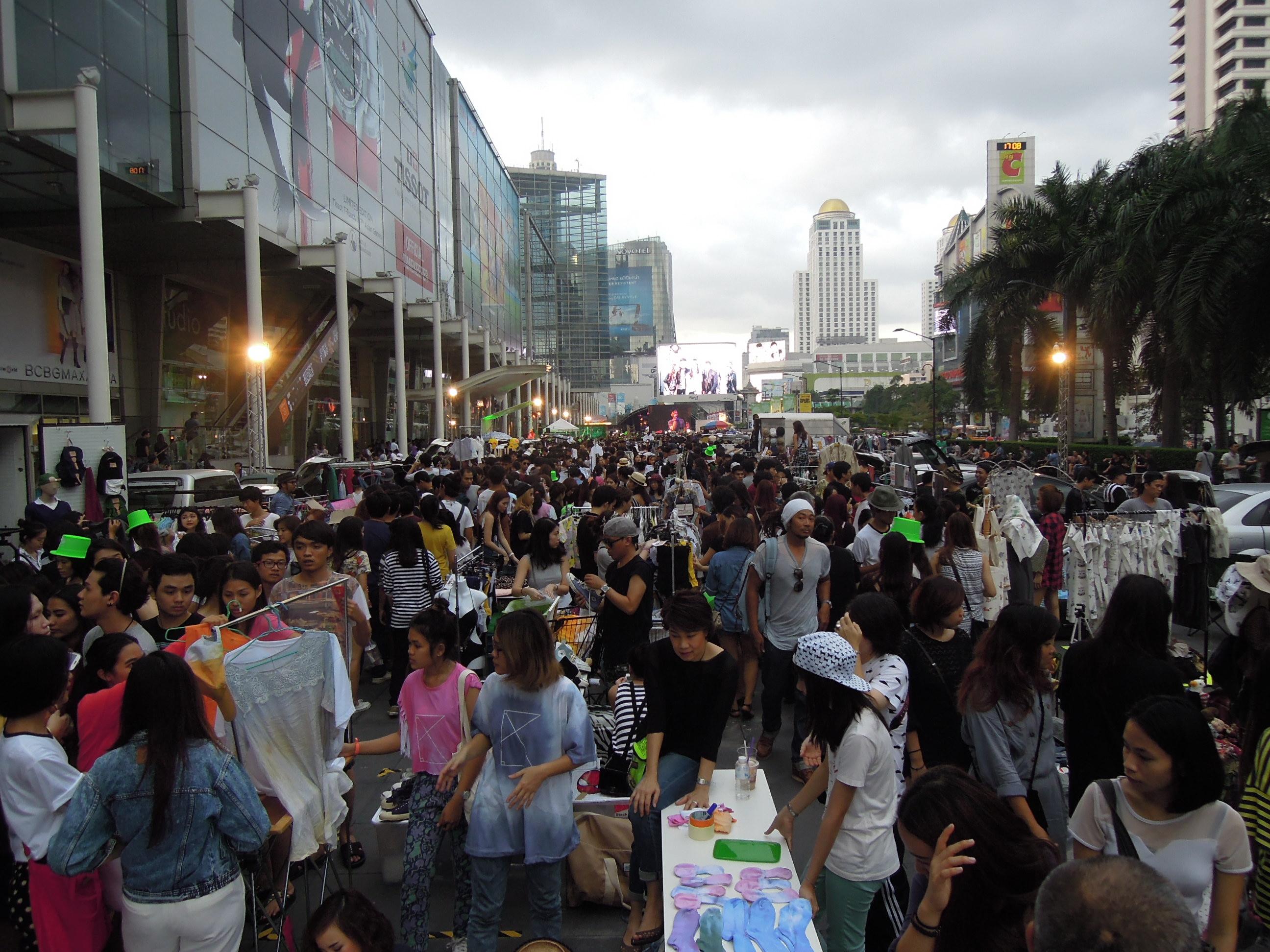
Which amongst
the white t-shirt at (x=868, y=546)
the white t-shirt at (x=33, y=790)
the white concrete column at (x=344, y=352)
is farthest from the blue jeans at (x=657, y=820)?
the white concrete column at (x=344, y=352)

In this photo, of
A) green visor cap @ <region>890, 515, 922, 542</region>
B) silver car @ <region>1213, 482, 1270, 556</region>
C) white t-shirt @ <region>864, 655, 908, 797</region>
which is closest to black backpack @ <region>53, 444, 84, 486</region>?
green visor cap @ <region>890, 515, 922, 542</region>

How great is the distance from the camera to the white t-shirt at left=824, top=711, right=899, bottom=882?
3057mm

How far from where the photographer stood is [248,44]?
2005 cm

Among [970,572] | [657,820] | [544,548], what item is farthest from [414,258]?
[657,820]

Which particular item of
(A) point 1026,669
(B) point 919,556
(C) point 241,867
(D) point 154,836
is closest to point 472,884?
(C) point 241,867

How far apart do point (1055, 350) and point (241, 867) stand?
97.0 feet

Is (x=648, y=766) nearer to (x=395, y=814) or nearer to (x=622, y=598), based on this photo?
(x=395, y=814)

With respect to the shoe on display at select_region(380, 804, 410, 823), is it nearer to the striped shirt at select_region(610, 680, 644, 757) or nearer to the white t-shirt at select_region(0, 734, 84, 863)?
the striped shirt at select_region(610, 680, 644, 757)

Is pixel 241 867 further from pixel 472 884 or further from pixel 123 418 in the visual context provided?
pixel 123 418

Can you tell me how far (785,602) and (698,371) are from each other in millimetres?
96117

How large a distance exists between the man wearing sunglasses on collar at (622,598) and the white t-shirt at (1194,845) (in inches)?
134

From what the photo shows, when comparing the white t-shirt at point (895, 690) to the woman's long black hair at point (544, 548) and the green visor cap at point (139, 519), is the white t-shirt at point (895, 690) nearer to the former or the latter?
the woman's long black hair at point (544, 548)

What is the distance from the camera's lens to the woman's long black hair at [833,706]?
122 inches

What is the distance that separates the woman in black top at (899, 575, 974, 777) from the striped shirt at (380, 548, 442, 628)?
3.98 m
